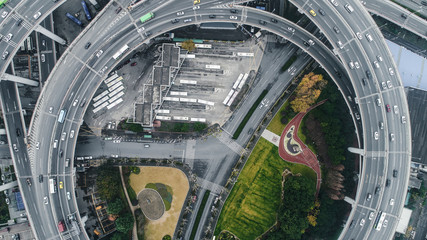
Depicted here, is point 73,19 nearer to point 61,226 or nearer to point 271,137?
point 61,226

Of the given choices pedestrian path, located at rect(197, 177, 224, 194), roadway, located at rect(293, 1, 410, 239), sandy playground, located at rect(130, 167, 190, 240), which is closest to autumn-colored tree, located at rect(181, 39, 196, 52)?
roadway, located at rect(293, 1, 410, 239)

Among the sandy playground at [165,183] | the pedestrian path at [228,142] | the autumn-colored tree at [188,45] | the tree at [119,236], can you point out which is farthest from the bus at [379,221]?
the tree at [119,236]

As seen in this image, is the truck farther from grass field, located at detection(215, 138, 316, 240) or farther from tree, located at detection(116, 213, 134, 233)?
grass field, located at detection(215, 138, 316, 240)

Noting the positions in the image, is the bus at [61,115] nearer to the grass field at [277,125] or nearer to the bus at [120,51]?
the bus at [120,51]

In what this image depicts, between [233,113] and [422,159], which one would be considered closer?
[422,159]

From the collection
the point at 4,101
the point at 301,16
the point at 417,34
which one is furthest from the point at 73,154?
the point at 417,34

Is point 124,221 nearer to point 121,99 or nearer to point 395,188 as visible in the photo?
point 121,99

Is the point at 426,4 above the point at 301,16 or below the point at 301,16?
above
